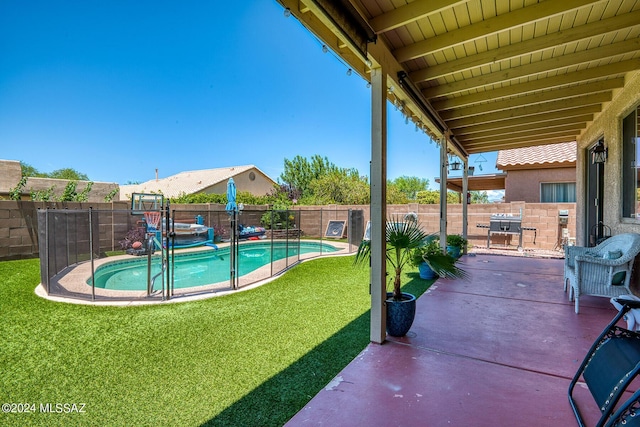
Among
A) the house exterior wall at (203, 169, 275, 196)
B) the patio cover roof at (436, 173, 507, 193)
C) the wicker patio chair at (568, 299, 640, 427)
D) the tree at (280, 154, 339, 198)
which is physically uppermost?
the tree at (280, 154, 339, 198)

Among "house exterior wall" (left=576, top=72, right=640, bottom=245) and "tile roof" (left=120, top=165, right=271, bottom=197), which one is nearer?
"house exterior wall" (left=576, top=72, right=640, bottom=245)

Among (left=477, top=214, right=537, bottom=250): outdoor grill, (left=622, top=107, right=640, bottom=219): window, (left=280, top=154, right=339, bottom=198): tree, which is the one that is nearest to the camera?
(left=622, top=107, right=640, bottom=219): window

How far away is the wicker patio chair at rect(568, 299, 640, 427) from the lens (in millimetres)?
1296

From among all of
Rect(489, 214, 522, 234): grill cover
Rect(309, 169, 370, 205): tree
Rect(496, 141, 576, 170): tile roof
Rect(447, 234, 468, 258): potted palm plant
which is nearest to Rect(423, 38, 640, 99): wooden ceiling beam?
Rect(447, 234, 468, 258): potted palm plant

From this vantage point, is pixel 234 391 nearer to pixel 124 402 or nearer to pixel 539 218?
pixel 124 402

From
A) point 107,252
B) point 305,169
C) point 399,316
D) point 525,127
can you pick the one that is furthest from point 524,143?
point 305,169

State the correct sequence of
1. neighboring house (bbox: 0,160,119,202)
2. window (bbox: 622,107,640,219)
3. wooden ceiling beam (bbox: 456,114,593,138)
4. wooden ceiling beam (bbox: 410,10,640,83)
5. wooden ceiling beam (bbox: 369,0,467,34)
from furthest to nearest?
neighboring house (bbox: 0,160,119,202) → wooden ceiling beam (bbox: 456,114,593,138) → window (bbox: 622,107,640,219) → wooden ceiling beam (bbox: 410,10,640,83) → wooden ceiling beam (bbox: 369,0,467,34)

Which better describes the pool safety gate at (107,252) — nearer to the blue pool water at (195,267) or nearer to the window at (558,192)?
the blue pool water at (195,267)

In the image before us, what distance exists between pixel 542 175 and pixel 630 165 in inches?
296

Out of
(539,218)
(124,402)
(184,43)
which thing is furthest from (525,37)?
(184,43)

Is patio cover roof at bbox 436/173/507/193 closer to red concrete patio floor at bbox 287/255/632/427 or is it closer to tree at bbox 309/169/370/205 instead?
tree at bbox 309/169/370/205

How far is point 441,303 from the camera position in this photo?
13.5ft

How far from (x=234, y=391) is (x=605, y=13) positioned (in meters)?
4.36

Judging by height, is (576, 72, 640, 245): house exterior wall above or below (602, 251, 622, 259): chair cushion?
above
